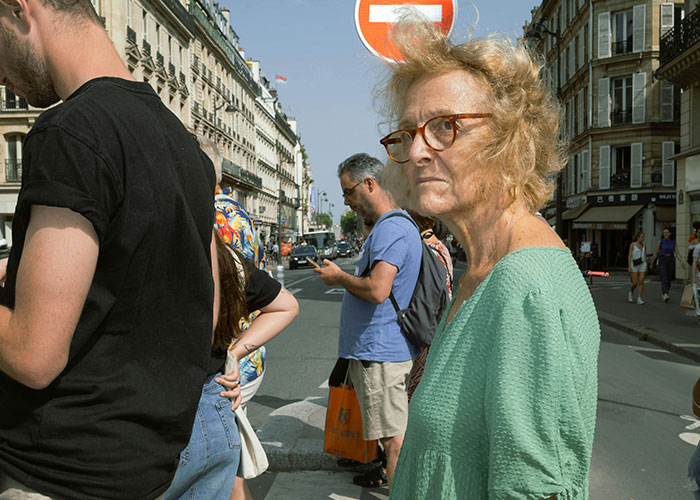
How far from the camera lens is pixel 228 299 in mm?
2055

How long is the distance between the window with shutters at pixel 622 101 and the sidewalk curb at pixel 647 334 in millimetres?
24473

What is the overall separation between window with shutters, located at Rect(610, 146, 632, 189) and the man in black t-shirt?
3664 centimetres

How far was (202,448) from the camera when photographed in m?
1.70

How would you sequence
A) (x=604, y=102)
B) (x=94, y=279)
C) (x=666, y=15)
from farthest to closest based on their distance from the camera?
(x=604, y=102) → (x=666, y=15) → (x=94, y=279)

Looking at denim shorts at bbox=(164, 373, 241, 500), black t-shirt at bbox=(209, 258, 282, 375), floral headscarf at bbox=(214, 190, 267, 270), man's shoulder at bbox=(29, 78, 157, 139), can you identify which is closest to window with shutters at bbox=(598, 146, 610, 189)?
floral headscarf at bbox=(214, 190, 267, 270)

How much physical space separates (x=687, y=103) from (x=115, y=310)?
2645 cm

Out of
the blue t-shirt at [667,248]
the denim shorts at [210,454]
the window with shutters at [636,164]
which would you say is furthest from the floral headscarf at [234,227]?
the window with shutters at [636,164]

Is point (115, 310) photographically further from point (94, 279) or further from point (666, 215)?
point (666, 215)

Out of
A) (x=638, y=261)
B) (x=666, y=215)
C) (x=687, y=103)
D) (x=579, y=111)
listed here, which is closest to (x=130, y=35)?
(x=579, y=111)

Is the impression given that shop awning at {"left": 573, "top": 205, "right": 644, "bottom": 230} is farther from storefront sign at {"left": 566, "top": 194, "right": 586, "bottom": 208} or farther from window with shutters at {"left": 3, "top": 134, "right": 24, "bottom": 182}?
window with shutters at {"left": 3, "top": 134, "right": 24, "bottom": 182}

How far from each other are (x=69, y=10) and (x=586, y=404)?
137cm

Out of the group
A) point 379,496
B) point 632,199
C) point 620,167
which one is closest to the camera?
point 379,496

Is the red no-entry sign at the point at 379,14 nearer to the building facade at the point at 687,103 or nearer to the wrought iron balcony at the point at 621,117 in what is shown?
the building facade at the point at 687,103

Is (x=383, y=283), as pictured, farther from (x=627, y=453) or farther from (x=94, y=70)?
(x=627, y=453)
